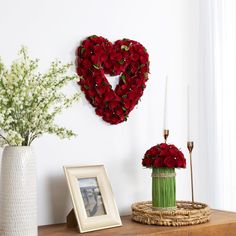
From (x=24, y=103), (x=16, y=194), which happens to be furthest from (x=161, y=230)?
A: (x=24, y=103)

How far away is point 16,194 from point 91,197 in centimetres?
42

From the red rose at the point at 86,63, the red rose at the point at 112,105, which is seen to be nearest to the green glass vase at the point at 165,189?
the red rose at the point at 112,105

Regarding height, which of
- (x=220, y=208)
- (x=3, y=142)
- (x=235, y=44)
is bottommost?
(x=220, y=208)

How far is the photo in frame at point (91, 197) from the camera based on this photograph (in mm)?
1921

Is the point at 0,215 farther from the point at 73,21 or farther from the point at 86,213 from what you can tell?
the point at 73,21

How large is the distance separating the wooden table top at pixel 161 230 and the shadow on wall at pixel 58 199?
0.06 m

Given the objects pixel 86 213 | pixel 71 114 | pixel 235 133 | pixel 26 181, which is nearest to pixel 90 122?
pixel 71 114

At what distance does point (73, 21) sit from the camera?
216 cm

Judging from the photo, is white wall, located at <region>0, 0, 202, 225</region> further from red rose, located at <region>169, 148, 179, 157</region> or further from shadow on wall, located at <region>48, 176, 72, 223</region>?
red rose, located at <region>169, 148, 179, 157</region>

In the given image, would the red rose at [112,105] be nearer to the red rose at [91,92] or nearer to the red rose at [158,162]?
the red rose at [91,92]

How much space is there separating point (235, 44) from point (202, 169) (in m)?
0.69

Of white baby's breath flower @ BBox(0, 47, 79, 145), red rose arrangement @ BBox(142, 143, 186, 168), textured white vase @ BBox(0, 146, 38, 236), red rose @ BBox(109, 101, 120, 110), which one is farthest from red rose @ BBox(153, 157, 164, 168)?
textured white vase @ BBox(0, 146, 38, 236)

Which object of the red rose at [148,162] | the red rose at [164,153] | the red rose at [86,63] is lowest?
the red rose at [148,162]

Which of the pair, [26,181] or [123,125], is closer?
[26,181]
